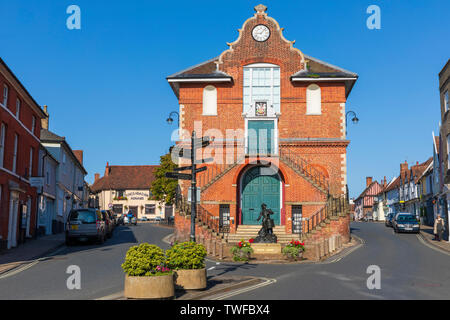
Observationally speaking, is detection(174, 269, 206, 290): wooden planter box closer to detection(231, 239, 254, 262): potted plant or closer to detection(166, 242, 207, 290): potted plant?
detection(166, 242, 207, 290): potted plant

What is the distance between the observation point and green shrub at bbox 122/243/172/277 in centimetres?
980

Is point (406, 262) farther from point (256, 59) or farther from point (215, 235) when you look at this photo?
point (256, 59)

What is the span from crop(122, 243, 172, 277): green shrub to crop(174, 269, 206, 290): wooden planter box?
40.2 inches

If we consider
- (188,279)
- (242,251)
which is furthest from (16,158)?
(188,279)

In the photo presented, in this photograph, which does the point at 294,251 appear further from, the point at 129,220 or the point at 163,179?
the point at 129,220

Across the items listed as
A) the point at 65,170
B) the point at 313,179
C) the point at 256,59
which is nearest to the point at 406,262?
the point at 313,179

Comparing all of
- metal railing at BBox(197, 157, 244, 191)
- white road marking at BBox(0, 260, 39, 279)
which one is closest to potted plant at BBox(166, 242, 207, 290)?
white road marking at BBox(0, 260, 39, 279)

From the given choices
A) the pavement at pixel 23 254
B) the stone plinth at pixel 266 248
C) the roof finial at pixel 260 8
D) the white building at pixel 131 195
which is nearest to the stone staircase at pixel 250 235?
the stone plinth at pixel 266 248

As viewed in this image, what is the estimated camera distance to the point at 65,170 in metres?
43.0

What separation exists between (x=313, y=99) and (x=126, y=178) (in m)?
54.3

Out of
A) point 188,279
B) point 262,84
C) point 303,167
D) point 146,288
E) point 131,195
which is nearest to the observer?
point 146,288

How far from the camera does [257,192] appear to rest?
96.5 ft

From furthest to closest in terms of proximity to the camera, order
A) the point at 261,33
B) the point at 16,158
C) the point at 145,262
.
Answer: the point at 261,33 → the point at 16,158 → the point at 145,262
